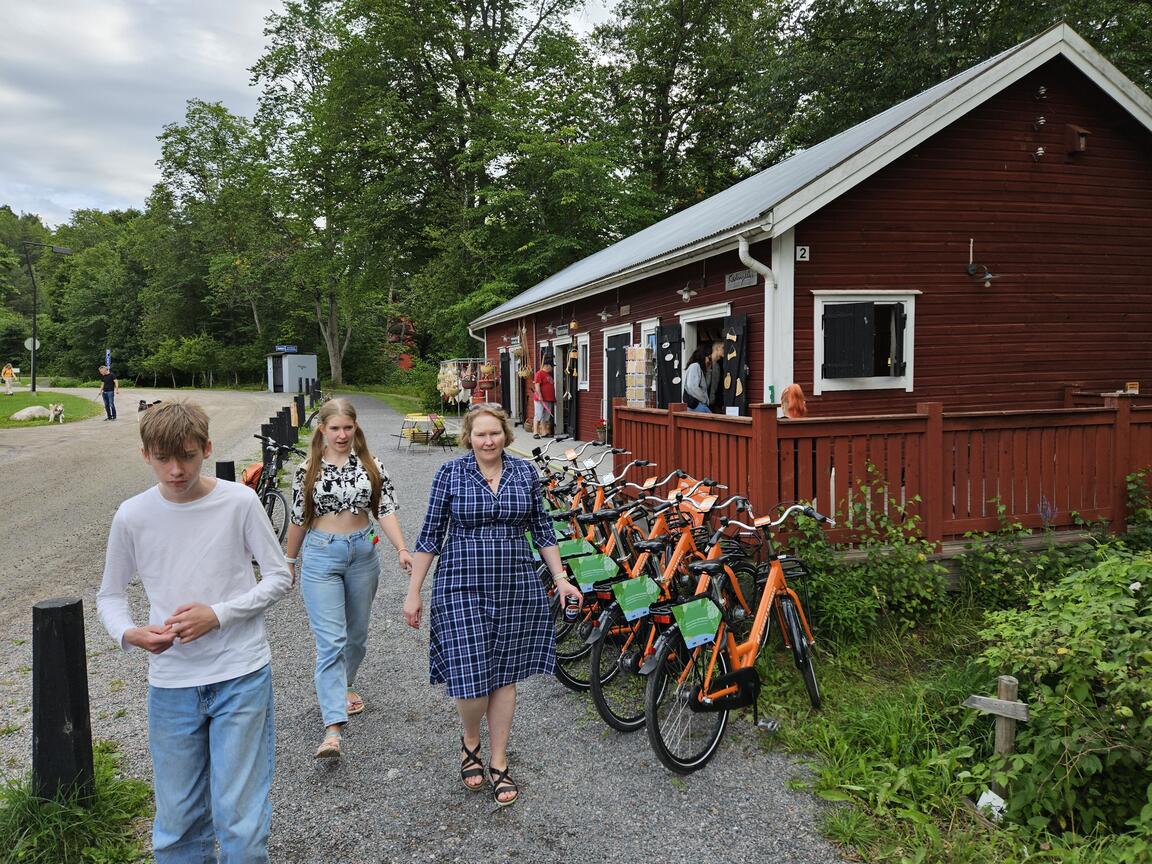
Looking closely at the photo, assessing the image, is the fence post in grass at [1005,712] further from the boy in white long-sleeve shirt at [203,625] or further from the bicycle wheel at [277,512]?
the bicycle wheel at [277,512]

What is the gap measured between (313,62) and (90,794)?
46.8 m

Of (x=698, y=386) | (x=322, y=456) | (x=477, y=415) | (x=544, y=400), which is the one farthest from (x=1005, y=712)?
(x=544, y=400)

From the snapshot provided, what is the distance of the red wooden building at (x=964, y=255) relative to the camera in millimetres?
9195

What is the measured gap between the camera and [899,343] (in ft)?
31.6

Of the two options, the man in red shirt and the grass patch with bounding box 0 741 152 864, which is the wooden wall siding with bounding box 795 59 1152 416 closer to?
the grass patch with bounding box 0 741 152 864

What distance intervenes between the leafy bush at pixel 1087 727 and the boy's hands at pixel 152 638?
3.18 metres

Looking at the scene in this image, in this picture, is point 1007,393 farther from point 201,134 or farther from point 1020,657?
point 201,134

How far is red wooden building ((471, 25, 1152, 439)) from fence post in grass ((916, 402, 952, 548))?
331cm

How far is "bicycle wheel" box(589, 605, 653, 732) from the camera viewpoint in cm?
399

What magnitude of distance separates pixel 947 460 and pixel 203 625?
17.9ft

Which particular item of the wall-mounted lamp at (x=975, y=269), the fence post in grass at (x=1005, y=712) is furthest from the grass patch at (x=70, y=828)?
the wall-mounted lamp at (x=975, y=269)

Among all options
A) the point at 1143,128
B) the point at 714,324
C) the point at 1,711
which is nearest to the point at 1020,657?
the point at 1,711

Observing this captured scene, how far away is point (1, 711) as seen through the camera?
439 cm

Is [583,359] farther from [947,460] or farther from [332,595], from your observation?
[332,595]
